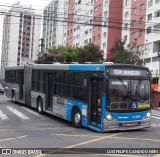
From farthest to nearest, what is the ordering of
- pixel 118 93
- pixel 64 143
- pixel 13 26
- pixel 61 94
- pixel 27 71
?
pixel 13 26
pixel 27 71
pixel 61 94
pixel 118 93
pixel 64 143

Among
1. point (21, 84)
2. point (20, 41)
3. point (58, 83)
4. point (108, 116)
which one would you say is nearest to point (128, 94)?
point (108, 116)

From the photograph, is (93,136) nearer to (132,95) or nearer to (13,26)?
(132,95)

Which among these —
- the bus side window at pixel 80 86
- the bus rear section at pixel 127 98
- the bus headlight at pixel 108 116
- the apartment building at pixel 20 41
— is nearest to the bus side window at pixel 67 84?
the bus side window at pixel 80 86

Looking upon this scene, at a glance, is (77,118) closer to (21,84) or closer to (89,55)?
(21,84)

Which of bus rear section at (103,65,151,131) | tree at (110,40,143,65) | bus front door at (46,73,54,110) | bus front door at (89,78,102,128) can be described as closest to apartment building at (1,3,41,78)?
tree at (110,40,143,65)

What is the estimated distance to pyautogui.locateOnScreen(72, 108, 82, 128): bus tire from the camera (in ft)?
50.9

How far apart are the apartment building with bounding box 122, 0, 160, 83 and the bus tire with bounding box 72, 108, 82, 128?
1259 inches

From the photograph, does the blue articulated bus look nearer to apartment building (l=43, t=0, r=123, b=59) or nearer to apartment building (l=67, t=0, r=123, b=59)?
apartment building (l=43, t=0, r=123, b=59)

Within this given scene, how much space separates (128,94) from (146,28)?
4098cm

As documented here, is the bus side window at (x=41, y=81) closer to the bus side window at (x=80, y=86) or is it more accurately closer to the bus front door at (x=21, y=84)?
the bus side window at (x=80, y=86)

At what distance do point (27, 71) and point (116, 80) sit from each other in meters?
11.4

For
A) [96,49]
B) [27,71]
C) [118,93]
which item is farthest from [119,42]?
[118,93]

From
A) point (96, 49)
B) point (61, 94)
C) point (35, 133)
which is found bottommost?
point (35, 133)

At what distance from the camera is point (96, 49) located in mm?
53469
